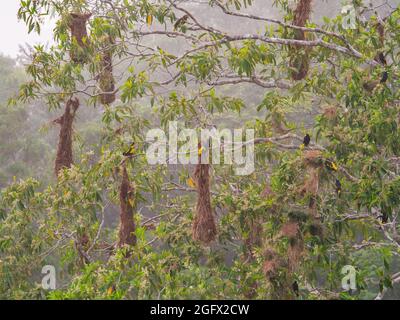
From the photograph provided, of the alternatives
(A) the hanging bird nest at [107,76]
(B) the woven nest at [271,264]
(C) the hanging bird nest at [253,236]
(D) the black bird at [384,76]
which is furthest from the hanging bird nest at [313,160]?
(A) the hanging bird nest at [107,76]

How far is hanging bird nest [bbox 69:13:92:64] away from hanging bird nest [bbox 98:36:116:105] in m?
0.34

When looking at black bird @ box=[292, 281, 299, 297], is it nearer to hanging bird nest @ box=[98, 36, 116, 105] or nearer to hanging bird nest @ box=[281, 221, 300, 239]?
hanging bird nest @ box=[281, 221, 300, 239]

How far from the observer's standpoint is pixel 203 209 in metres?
4.63

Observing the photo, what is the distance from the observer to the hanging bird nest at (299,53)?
5598mm

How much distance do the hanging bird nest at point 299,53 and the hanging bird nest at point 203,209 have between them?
6.16 ft

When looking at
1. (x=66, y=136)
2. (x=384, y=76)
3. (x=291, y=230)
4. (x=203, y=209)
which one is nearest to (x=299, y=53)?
(x=384, y=76)

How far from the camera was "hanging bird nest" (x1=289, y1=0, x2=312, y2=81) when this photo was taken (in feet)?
18.4

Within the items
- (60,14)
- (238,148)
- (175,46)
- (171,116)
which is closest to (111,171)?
(171,116)

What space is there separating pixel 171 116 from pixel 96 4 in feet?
6.79

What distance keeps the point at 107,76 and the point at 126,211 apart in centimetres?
177

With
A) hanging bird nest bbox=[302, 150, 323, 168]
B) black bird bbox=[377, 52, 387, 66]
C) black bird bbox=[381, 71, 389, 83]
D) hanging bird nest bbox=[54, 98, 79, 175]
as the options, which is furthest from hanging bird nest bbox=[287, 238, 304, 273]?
hanging bird nest bbox=[54, 98, 79, 175]

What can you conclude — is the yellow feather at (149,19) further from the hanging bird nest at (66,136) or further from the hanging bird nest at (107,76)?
the hanging bird nest at (66,136)

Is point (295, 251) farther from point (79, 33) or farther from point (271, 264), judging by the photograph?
point (79, 33)
